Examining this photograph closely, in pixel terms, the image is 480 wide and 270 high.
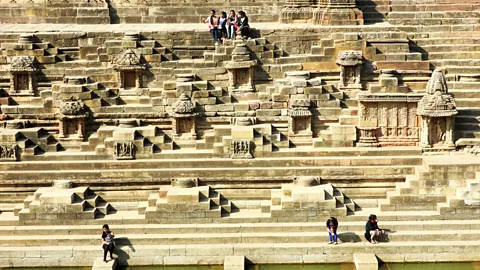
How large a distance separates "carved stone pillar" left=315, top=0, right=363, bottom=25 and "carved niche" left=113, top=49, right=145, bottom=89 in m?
6.26

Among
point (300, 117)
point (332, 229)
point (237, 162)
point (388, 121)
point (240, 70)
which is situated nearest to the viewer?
point (332, 229)

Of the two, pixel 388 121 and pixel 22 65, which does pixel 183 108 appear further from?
pixel 388 121

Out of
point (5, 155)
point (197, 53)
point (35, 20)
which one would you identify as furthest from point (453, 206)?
point (35, 20)

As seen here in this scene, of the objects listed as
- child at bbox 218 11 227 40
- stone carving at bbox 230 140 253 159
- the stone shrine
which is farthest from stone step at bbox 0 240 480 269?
child at bbox 218 11 227 40

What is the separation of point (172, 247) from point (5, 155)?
5.70 m

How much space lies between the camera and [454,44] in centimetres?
2634

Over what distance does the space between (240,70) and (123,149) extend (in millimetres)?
4338

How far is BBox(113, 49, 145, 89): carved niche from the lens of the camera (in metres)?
24.6

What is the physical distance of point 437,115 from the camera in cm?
2202

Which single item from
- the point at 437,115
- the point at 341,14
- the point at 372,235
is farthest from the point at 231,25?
the point at 372,235

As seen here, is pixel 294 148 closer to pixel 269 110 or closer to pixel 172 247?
pixel 269 110

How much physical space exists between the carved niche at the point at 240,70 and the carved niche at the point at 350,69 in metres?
2.51

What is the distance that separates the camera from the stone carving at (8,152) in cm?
2264

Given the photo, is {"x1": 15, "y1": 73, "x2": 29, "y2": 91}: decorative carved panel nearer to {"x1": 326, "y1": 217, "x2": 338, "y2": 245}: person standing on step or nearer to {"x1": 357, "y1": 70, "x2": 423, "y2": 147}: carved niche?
{"x1": 357, "y1": 70, "x2": 423, "y2": 147}: carved niche
